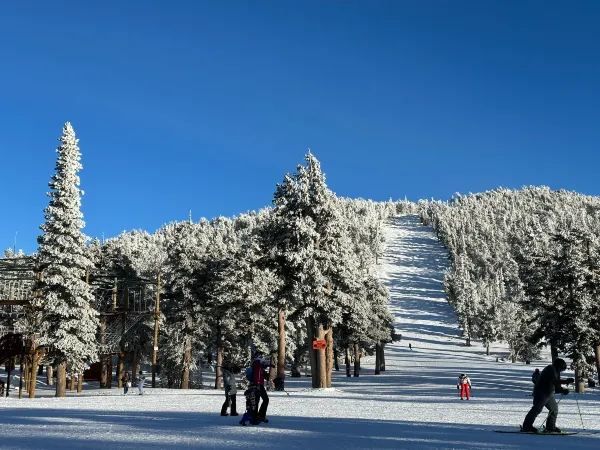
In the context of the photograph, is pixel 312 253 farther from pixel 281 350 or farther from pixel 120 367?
pixel 120 367

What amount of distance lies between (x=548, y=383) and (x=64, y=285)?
33.2m

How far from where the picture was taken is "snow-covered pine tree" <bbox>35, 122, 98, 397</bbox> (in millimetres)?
40344

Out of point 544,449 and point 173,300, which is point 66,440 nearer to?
point 544,449

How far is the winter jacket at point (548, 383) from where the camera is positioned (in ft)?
49.4

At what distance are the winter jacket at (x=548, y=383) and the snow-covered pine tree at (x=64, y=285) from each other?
32.3 metres

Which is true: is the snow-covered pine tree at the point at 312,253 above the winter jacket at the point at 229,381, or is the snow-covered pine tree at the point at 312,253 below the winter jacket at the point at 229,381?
above

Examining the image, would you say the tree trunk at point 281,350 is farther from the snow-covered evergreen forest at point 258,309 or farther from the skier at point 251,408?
the skier at point 251,408

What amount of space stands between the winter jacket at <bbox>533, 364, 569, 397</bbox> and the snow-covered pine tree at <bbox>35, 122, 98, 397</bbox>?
106 ft

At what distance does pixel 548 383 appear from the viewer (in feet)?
49.8

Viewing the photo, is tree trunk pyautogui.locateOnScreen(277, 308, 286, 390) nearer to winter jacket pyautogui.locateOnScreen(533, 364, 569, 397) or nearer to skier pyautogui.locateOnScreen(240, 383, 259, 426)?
skier pyautogui.locateOnScreen(240, 383, 259, 426)

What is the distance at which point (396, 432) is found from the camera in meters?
15.1

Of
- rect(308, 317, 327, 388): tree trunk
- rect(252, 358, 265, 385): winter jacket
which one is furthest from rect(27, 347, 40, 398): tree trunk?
rect(252, 358, 265, 385): winter jacket

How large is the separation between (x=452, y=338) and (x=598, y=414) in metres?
126

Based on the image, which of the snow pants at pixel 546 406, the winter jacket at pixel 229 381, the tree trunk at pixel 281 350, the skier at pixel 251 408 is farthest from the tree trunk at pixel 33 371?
the snow pants at pixel 546 406
